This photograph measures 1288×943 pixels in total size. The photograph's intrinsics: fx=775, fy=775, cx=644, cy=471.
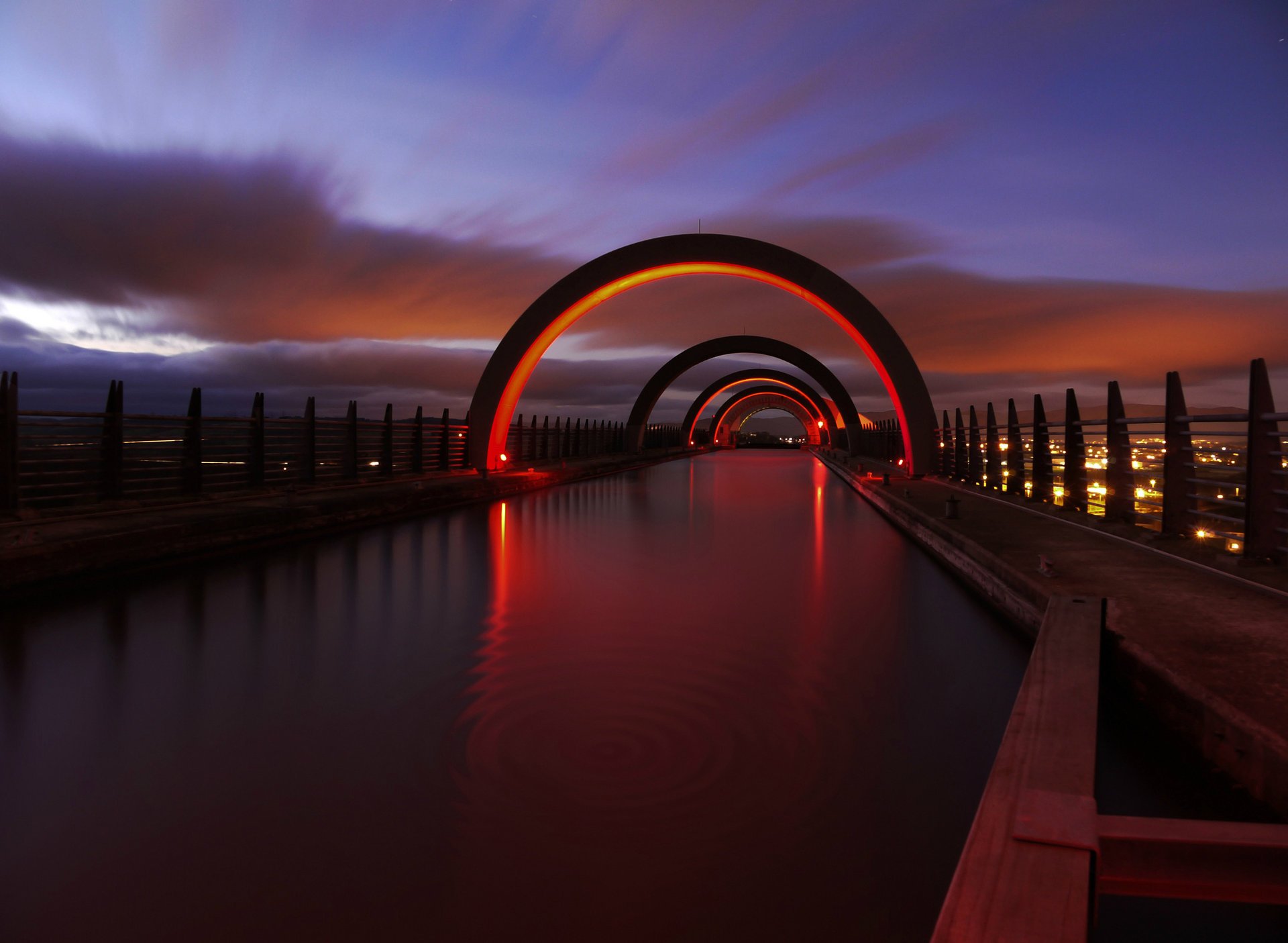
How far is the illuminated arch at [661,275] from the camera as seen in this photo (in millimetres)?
20078

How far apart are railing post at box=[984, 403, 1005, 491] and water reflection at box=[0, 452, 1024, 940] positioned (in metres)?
9.24

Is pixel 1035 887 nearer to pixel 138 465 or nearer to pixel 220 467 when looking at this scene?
pixel 138 465

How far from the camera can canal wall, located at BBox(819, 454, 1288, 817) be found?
8.96ft

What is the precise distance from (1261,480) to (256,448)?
1278 cm

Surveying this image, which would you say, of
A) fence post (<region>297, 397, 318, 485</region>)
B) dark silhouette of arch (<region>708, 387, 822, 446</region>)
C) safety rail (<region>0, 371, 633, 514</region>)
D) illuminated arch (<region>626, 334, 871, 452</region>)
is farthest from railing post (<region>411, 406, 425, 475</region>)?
dark silhouette of arch (<region>708, 387, 822, 446</region>)

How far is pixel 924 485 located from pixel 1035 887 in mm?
16077

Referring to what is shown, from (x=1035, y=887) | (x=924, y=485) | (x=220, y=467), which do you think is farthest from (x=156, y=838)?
(x=924, y=485)

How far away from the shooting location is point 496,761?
293cm

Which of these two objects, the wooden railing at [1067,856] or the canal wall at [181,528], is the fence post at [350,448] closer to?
the canal wall at [181,528]

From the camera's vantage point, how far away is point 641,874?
2.16 metres

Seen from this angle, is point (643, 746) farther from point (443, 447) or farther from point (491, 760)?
point (443, 447)

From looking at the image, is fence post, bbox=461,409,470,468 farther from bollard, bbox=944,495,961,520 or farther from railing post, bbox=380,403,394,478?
bollard, bbox=944,495,961,520

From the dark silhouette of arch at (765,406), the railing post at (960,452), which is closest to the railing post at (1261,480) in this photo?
the railing post at (960,452)

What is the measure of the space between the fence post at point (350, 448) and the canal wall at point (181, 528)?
1.73 m
